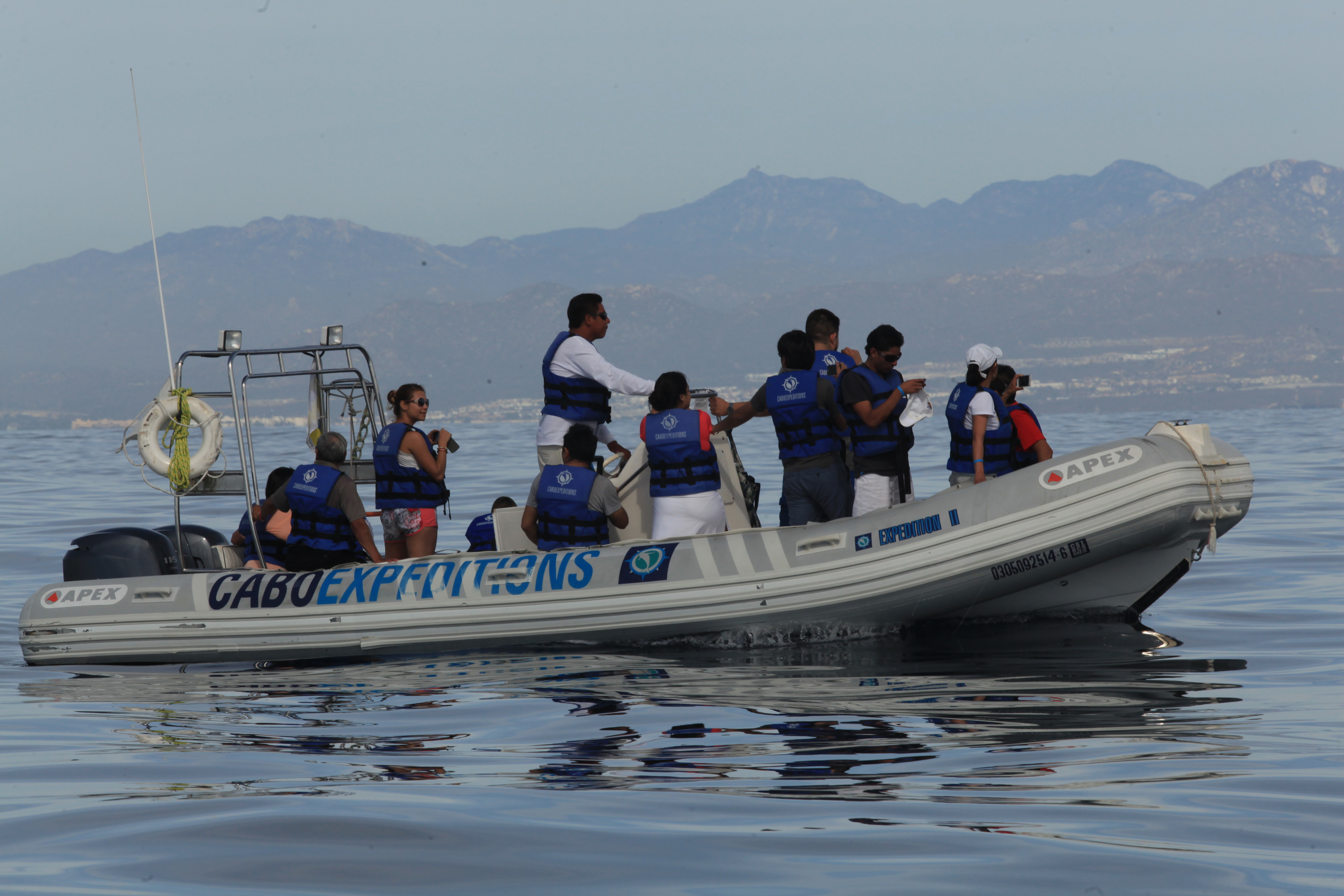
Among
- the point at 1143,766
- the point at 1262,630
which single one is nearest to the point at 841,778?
the point at 1143,766

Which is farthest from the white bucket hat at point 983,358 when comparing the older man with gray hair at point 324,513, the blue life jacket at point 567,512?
the older man with gray hair at point 324,513

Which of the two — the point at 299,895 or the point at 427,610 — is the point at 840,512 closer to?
the point at 427,610

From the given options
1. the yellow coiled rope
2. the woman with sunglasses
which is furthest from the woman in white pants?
the yellow coiled rope

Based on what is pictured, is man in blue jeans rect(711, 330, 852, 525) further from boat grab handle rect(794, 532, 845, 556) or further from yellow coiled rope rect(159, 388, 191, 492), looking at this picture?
yellow coiled rope rect(159, 388, 191, 492)

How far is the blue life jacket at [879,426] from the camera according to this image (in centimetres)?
714

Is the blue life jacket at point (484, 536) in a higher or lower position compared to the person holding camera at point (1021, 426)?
lower

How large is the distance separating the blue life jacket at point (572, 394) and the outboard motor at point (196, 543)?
2815mm

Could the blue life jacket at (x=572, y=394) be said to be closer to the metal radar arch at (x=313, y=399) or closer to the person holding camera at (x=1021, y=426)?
the metal radar arch at (x=313, y=399)

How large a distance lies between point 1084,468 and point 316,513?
4.54 m

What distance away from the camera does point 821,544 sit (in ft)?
24.1

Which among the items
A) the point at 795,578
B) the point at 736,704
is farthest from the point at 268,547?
the point at 736,704

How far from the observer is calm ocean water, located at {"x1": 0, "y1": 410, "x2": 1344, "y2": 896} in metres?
3.61

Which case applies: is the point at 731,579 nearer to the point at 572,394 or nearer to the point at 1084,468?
the point at 572,394

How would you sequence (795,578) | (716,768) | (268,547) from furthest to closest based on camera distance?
(268,547) → (795,578) → (716,768)
